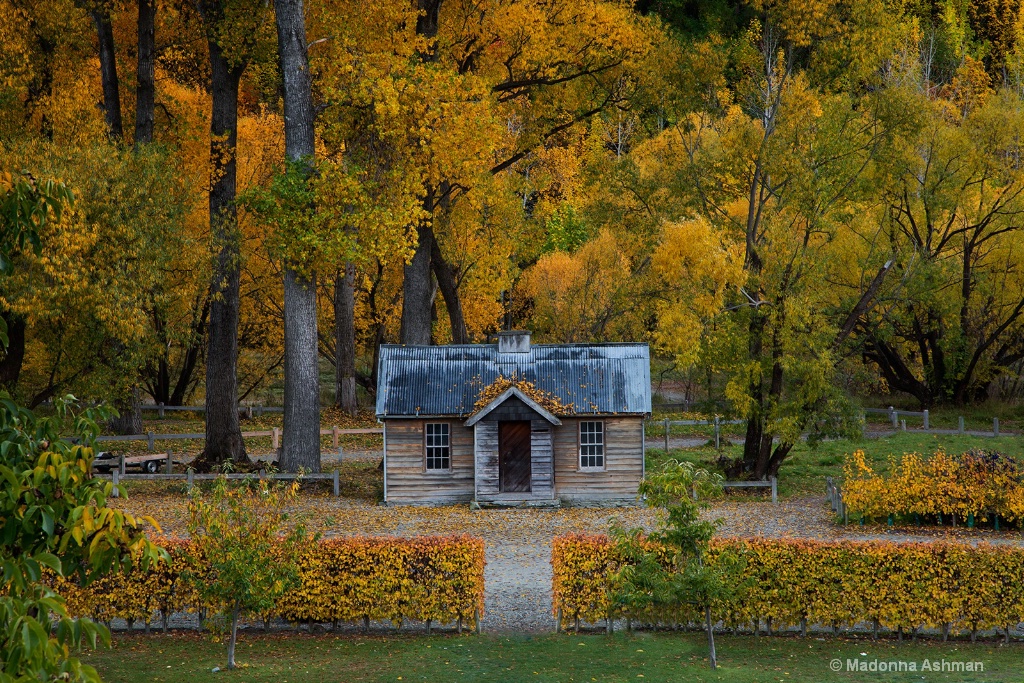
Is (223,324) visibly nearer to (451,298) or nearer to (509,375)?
(451,298)

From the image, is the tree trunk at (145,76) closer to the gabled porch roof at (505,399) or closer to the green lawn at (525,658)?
the gabled porch roof at (505,399)

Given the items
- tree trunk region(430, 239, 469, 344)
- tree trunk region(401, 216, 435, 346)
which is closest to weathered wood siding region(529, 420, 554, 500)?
tree trunk region(401, 216, 435, 346)

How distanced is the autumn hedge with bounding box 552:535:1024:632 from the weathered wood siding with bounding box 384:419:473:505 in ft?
40.0

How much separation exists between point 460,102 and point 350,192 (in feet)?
13.8

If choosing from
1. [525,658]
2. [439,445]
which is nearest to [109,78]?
[439,445]

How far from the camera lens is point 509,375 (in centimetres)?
2980

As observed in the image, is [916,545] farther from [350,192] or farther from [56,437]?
[350,192]

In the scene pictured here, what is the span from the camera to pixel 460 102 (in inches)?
1168

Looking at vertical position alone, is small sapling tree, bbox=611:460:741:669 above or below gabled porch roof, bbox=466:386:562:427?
below

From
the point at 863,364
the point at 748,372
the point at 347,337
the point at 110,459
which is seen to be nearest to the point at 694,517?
the point at 748,372

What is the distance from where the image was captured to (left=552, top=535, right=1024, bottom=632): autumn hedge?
16.9m

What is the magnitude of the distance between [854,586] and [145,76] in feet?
88.1

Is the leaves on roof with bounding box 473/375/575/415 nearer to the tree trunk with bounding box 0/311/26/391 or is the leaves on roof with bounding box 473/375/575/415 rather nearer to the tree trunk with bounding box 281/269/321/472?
the tree trunk with bounding box 281/269/321/472

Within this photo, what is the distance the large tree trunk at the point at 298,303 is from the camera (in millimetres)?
29188
